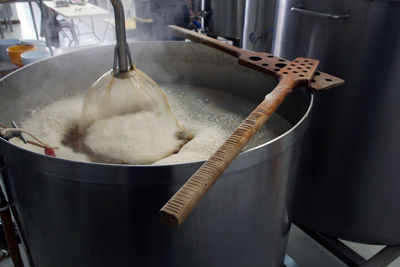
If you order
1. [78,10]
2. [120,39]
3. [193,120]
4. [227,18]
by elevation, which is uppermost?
[120,39]

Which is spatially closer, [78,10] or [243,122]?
[243,122]

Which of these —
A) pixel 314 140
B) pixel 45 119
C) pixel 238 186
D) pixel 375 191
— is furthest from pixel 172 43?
pixel 375 191

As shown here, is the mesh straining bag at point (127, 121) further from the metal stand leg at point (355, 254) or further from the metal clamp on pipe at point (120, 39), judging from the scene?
the metal stand leg at point (355, 254)

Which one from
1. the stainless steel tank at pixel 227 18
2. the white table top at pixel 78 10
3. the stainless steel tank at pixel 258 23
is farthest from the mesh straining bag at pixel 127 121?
the white table top at pixel 78 10

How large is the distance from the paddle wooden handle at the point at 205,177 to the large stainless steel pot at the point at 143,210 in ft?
0.12

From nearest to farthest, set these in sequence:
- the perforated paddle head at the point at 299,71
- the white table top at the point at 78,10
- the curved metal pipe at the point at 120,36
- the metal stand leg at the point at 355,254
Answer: the curved metal pipe at the point at 120,36
the perforated paddle head at the point at 299,71
the metal stand leg at the point at 355,254
the white table top at the point at 78,10

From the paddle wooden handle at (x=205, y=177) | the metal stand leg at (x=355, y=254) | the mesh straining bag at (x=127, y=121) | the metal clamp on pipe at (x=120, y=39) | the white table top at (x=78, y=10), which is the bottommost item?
the metal stand leg at (x=355, y=254)

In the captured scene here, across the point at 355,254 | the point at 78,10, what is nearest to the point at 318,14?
the point at 355,254

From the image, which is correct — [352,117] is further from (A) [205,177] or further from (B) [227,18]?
(B) [227,18]

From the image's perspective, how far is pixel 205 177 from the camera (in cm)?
42

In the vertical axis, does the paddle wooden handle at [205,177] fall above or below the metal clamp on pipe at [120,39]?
below

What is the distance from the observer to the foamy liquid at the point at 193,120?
80 cm

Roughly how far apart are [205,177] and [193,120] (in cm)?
61

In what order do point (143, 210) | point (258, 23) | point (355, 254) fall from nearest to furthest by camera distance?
point (143, 210)
point (355, 254)
point (258, 23)
